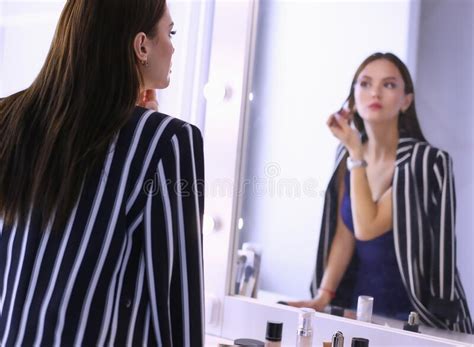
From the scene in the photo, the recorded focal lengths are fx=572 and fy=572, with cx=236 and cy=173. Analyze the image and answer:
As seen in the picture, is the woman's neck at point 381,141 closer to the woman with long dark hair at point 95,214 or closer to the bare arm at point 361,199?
the bare arm at point 361,199

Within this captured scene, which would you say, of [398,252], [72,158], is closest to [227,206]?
[398,252]

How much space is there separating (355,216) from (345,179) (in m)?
0.09

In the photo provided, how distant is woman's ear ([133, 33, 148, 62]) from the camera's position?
855mm

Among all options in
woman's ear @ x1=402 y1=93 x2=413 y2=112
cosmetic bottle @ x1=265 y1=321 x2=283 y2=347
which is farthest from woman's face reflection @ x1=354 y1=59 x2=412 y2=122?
cosmetic bottle @ x1=265 y1=321 x2=283 y2=347

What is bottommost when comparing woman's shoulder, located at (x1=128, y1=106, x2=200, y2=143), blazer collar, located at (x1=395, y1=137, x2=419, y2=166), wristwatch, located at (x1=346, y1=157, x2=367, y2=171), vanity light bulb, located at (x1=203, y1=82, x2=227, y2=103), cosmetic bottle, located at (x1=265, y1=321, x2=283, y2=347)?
cosmetic bottle, located at (x1=265, y1=321, x2=283, y2=347)

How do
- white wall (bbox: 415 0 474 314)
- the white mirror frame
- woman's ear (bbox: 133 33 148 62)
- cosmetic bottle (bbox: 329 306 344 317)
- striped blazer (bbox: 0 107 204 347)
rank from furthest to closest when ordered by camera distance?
1. the white mirror frame
2. cosmetic bottle (bbox: 329 306 344 317)
3. white wall (bbox: 415 0 474 314)
4. woman's ear (bbox: 133 33 148 62)
5. striped blazer (bbox: 0 107 204 347)

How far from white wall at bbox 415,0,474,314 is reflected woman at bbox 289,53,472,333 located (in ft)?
0.06

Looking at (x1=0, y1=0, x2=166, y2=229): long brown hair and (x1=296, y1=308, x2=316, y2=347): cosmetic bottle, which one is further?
(x1=296, y1=308, x2=316, y2=347): cosmetic bottle

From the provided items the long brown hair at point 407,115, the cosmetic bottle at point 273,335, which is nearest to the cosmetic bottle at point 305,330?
the cosmetic bottle at point 273,335

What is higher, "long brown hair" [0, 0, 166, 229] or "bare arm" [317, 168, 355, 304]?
"long brown hair" [0, 0, 166, 229]

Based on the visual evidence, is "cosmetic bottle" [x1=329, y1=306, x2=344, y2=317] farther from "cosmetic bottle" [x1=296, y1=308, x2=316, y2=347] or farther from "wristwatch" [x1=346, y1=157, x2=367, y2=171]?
"wristwatch" [x1=346, y1=157, x2=367, y2=171]

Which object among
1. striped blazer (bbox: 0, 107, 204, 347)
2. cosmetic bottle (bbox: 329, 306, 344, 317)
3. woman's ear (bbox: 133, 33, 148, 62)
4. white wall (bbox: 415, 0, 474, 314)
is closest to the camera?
striped blazer (bbox: 0, 107, 204, 347)

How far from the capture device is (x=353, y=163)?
1.31m

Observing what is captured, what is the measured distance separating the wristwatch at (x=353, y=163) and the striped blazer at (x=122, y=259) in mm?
597
